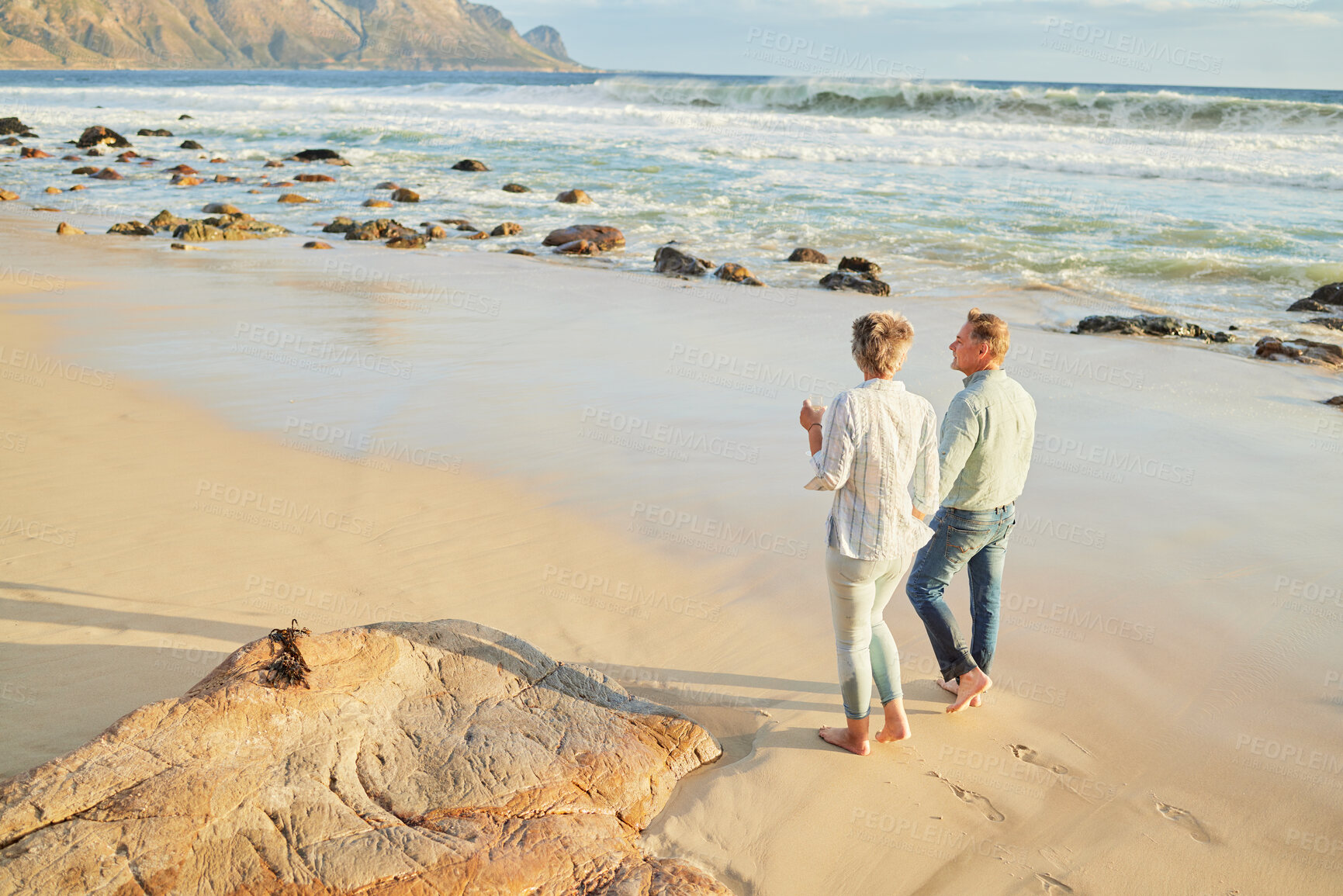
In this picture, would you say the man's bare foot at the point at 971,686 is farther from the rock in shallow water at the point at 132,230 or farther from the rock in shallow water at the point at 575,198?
the rock in shallow water at the point at 575,198

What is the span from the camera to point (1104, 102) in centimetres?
3797

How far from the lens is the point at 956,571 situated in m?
4.07

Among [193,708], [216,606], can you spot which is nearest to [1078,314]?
[216,606]

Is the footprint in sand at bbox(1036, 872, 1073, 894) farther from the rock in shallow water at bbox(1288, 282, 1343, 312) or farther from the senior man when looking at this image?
the rock in shallow water at bbox(1288, 282, 1343, 312)

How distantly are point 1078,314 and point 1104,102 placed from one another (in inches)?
1240

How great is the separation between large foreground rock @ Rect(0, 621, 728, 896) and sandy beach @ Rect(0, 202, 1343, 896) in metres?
0.45

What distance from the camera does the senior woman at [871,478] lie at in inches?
130

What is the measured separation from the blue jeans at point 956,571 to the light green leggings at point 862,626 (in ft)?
1.24

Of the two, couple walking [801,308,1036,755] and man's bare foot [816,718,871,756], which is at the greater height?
couple walking [801,308,1036,755]

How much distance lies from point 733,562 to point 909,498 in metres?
2.27

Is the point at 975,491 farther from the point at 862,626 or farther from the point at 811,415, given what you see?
the point at 811,415

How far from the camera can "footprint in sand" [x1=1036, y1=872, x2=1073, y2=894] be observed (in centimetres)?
320

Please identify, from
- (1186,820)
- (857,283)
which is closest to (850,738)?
(1186,820)

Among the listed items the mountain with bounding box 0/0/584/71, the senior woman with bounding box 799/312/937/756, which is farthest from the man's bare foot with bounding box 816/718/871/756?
the mountain with bounding box 0/0/584/71
